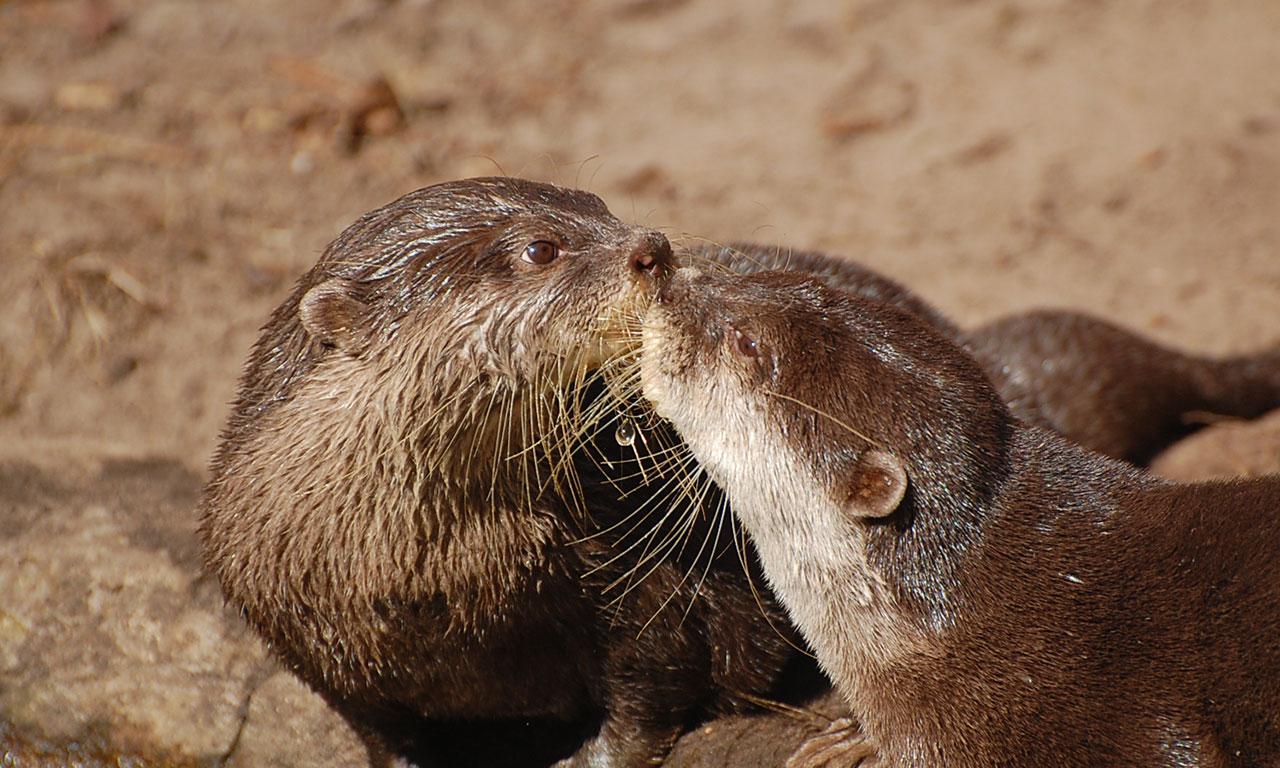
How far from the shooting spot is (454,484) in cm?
246

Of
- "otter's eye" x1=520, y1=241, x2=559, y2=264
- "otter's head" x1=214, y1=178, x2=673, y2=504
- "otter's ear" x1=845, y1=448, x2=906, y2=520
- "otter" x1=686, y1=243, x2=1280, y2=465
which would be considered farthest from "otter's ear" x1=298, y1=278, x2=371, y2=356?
"otter" x1=686, y1=243, x2=1280, y2=465

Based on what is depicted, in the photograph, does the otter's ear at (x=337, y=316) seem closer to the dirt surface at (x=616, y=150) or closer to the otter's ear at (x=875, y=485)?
the otter's ear at (x=875, y=485)

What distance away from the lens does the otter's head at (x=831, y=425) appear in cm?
238

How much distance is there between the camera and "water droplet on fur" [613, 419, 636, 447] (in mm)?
2654

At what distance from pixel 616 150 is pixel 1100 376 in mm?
2606

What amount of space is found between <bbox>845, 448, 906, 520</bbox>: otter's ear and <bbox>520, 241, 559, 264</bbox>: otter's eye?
2.24ft

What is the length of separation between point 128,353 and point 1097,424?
3138mm

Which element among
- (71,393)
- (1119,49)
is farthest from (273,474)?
(1119,49)

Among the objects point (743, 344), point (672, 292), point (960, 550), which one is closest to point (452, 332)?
point (672, 292)

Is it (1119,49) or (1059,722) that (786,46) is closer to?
(1119,49)

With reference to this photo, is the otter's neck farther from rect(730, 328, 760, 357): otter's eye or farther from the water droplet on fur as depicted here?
rect(730, 328, 760, 357): otter's eye

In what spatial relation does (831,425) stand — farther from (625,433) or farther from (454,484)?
(454,484)

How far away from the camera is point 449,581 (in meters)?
2.50

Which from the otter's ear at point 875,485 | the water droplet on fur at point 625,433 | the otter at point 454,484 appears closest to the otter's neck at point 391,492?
the otter at point 454,484
